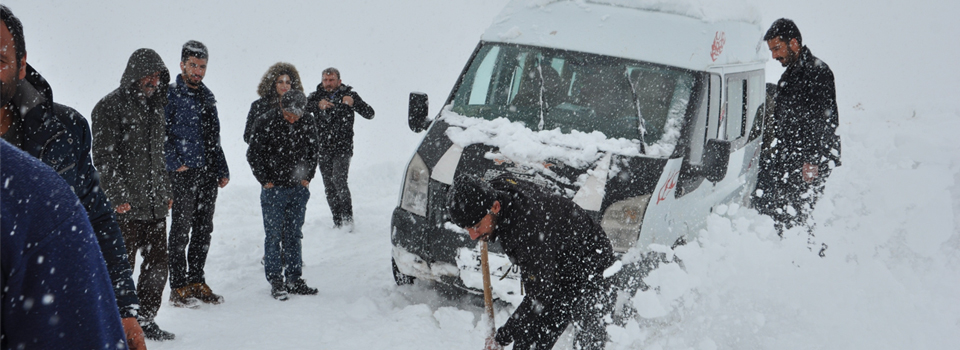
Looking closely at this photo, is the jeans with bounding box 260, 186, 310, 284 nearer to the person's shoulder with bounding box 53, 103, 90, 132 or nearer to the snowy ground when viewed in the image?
the snowy ground

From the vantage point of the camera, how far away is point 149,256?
4148mm

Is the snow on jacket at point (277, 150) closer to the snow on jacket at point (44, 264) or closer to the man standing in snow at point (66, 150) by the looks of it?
the man standing in snow at point (66, 150)

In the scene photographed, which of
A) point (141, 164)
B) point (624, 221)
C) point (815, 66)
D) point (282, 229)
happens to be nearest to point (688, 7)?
point (815, 66)

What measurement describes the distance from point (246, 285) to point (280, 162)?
1.27 metres

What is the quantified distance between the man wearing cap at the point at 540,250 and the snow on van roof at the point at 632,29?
2165mm

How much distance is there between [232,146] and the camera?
1576 cm

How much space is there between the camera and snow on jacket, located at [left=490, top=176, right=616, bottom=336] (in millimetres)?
3172

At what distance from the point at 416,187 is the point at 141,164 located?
1.78 m

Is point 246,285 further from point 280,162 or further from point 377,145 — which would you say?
point 377,145

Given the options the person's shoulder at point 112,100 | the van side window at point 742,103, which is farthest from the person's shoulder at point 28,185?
the van side window at point 742,103

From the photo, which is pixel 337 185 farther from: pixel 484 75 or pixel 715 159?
A: pixel 715 159

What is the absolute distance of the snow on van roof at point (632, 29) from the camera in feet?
16.6

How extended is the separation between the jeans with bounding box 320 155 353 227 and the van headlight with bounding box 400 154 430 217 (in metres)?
2.58

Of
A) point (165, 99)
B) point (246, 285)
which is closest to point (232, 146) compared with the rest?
point (246, 285)
